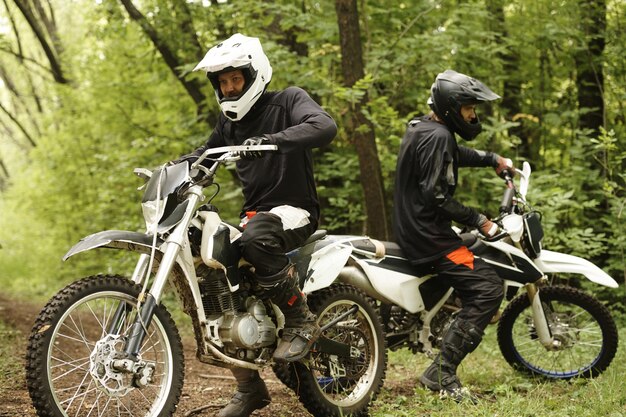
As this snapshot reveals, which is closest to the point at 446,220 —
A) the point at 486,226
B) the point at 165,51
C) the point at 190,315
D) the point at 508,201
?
the point at 486,226

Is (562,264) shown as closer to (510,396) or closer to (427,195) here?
(510,396)

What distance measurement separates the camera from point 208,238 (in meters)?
3.84

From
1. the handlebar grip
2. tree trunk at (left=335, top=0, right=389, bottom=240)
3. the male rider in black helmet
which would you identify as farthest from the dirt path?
tree trunk at (left=335, top=0, right=389, bottom=240)

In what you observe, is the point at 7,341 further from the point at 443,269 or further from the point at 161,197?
the point at 443,269

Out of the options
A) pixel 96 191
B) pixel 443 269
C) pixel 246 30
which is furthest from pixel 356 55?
pixel 96 191

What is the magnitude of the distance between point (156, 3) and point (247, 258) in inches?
272

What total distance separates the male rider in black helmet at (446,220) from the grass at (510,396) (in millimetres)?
252

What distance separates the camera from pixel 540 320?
17.6 feet

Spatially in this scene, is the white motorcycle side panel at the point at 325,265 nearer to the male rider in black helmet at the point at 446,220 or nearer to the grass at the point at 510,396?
the male rider in black helmet at the point at 446,220

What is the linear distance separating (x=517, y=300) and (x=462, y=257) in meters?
0.92

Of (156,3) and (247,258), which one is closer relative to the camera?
(247,258)

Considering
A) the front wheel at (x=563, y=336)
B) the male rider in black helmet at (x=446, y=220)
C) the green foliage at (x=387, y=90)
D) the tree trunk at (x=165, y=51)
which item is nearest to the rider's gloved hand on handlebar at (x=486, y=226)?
the male rider in black helmet at (x=446, y=220)

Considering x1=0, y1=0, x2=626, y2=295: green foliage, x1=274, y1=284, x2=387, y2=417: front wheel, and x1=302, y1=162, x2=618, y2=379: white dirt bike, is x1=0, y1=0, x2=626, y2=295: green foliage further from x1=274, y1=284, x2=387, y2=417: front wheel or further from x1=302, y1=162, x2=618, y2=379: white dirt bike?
x1=274, y1=284, x2=387, y2=417: front wheel

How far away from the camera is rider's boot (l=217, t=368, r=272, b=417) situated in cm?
435
